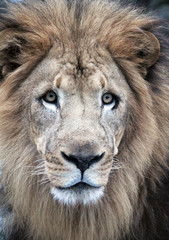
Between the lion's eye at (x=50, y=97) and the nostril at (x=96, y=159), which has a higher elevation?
the lion's eye at (x=50, y=97)

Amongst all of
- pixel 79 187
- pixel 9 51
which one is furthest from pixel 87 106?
pixel 9 51

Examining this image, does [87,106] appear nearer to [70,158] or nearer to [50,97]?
[50,97]

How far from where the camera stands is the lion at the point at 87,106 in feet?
12.0

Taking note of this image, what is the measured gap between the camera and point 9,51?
12.5ft

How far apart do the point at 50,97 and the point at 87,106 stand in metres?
0.28

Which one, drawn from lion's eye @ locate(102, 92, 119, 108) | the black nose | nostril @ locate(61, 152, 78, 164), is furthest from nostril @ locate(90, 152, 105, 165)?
lion's eye @ locate(102, 92, 119, 108)

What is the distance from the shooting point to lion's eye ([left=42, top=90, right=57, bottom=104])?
3.64 m

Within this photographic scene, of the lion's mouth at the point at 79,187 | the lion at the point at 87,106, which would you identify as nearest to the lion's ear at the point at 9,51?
the lion at the point at 87,106

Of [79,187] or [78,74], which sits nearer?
[79,187]

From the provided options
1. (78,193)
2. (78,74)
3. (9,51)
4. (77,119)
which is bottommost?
(78,193)

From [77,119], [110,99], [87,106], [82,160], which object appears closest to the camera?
[82,160]

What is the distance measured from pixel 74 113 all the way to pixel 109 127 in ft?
0.91

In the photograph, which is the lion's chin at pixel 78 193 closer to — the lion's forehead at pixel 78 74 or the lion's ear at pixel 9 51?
the lion's forehead at pixel 78 74

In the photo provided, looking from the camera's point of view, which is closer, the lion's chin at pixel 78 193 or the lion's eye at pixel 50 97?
the lion's chin at pixel 78 193
